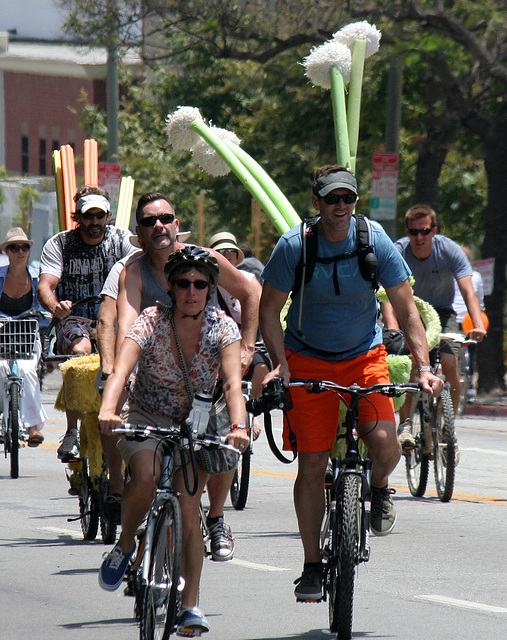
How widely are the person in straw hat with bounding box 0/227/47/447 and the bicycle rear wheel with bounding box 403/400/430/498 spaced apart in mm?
3286

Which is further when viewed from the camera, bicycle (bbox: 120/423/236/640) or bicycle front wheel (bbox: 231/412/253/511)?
bicycle front wheel (bbox: 231/412/253/511)

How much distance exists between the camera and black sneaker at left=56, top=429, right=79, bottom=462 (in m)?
7.91

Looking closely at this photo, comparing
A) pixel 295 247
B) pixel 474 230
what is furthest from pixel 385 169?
pixel 295 247

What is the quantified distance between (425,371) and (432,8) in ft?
43.3

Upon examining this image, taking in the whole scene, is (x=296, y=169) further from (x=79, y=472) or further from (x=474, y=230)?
(x=79, y=472)

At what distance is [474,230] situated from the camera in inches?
939

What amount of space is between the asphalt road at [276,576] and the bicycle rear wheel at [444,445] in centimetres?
15

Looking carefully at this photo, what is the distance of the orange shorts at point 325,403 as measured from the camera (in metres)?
5.90

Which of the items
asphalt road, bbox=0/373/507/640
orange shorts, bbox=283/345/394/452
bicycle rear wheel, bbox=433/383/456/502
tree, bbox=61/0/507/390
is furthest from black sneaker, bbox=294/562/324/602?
tree, bbox=61/0/507/390

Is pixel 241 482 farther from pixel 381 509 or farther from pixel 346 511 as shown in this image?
pixel 346 511

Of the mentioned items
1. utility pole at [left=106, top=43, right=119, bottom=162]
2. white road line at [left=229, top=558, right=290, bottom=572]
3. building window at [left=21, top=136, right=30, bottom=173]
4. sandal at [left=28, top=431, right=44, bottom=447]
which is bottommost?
white road line at [left=229, top=558, right=290, bottom=572]

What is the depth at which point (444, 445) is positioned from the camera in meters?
9.48

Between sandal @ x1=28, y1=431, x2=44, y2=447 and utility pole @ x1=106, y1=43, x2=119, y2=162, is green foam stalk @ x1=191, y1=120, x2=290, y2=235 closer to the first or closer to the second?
sandal @ x1=28, y1=431, x2=44, y2=447

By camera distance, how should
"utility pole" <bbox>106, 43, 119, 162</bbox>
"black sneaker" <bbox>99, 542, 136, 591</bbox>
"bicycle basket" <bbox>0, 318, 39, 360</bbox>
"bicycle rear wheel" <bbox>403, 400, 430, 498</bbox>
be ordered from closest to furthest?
"black sneaker" <bbox>99, 542, 136, 591</bbox> → "bicycle rear wheel" <bbox>403, 400, 430, 498</bbox> → "bicycle basket" <bbox>0, 318, 39, 360</bbox> → "utility pole" <bbox>106, 43, 119, 162</bbox>
